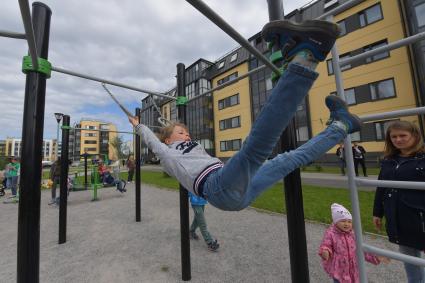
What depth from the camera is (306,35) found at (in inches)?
39.3

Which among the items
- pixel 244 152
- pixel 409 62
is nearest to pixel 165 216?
pixel 244 152

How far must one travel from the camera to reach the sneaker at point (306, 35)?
1.00 meters

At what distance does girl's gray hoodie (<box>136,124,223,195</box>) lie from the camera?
5.66ft

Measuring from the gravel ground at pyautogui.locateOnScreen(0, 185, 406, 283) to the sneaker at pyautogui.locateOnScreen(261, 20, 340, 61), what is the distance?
2687 millimetres

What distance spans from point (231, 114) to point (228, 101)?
1.65 meters

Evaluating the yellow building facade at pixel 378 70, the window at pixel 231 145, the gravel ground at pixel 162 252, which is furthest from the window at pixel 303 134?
the gravel ground at pixel 162 252

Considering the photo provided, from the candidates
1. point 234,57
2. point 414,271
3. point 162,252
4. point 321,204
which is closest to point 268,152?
point 414,271

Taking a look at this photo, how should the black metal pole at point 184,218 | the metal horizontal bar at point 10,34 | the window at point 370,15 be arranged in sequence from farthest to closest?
the window at point 370,15
the black metal pole at point 184,218
the metal horizontal bar at point 10,34

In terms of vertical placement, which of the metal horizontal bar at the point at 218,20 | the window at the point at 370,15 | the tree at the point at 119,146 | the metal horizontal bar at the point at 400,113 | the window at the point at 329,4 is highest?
the window at the point at 329,4

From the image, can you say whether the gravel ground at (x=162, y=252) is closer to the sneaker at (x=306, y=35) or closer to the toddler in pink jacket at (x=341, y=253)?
the toddler in pink jacket at (x=341, y=253)

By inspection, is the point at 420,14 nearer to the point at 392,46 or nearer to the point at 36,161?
the point at 392,46

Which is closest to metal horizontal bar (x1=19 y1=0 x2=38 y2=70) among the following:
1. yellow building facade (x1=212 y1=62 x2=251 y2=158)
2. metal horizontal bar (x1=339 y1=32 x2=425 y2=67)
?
metal horizontal bar (x1=339 y1=32 x2=425 y2=67)

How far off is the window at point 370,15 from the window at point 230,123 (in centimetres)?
1364

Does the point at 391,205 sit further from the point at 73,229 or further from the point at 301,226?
the point at 73,229
